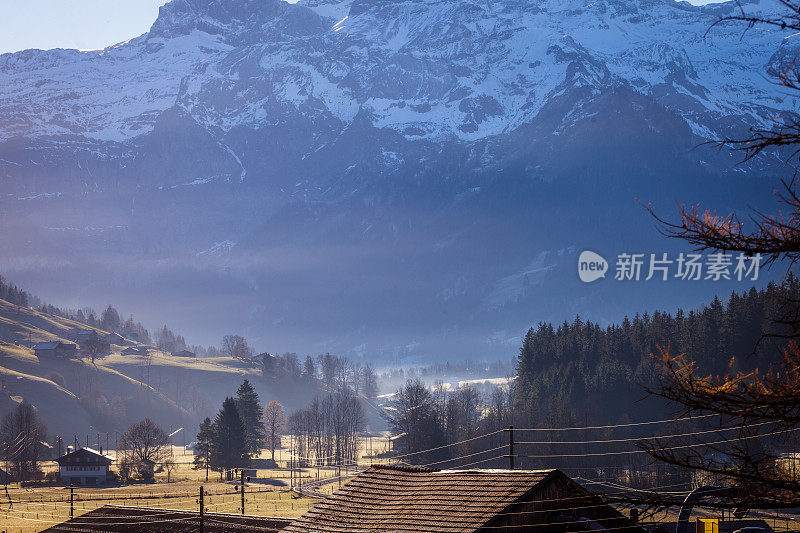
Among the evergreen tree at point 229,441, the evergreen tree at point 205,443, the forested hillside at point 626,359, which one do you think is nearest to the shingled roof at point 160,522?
the forested hillside at point 626,359

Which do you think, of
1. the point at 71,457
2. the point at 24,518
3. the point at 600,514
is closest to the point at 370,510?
the point at 600,514

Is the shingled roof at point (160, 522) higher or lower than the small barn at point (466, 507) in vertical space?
lower

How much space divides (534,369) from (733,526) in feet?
472

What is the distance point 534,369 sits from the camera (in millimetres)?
198125

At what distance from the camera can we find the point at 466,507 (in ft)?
118

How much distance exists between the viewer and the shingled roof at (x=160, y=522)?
64.5m

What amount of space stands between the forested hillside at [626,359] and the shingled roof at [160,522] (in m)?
89.7

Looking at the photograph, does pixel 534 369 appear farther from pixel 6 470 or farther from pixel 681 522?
pixel 681 522

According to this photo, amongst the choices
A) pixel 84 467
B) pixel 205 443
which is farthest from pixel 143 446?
pixel 84 467

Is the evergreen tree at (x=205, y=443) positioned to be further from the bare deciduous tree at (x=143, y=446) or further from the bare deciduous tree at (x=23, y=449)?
the bare deciduous tree at (x=23, y=449)

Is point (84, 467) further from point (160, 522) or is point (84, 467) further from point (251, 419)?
point (160, 522)

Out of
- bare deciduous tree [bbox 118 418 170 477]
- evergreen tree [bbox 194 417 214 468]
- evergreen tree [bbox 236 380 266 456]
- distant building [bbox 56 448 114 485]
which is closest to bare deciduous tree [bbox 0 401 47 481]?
distant building [bbox 56 448 114 485]

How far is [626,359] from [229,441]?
270 feet

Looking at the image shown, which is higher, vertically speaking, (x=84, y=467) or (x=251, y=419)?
(x=251, y=419)
